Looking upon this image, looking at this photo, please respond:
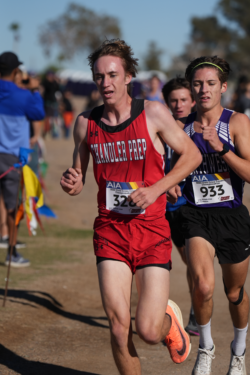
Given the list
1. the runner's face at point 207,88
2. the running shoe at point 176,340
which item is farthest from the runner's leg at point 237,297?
the runner's face at point 207,88

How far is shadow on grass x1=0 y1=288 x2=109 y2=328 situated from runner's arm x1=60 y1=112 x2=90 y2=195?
7.00 ft

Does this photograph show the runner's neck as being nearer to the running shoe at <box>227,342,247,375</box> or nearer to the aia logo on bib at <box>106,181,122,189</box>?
the aia logo on bib at <box>106,181,122,189</box>

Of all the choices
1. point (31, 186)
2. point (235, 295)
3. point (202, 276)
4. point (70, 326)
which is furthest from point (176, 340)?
point (31, 186)

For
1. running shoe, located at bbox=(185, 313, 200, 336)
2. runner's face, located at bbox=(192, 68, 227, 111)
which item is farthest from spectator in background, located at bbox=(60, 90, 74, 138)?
runner's face, located at bbox=(192, 68, 227, 111)

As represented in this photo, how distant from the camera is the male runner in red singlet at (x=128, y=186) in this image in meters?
3.29

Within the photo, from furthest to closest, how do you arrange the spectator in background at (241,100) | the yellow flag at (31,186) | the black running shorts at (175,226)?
1. the spectator in background at (241,100)
2. the yellow flag at (31,186)
3. the black running shorts at (175,226)

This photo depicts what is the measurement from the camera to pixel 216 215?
3.97 metres

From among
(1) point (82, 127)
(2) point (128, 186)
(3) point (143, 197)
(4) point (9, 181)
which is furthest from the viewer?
(4) point (9, 181)

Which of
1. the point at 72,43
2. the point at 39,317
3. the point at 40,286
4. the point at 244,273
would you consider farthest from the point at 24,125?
the point at 72,43

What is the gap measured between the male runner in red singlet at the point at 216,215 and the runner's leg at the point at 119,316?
706 millimetres

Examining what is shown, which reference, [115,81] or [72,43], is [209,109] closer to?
[115,81]

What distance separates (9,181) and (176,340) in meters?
3.49

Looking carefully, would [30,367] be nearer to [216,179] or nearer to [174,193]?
[174,193]

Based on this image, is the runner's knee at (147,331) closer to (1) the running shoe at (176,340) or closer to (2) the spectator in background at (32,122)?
(1) the running shoe at (176,340)
